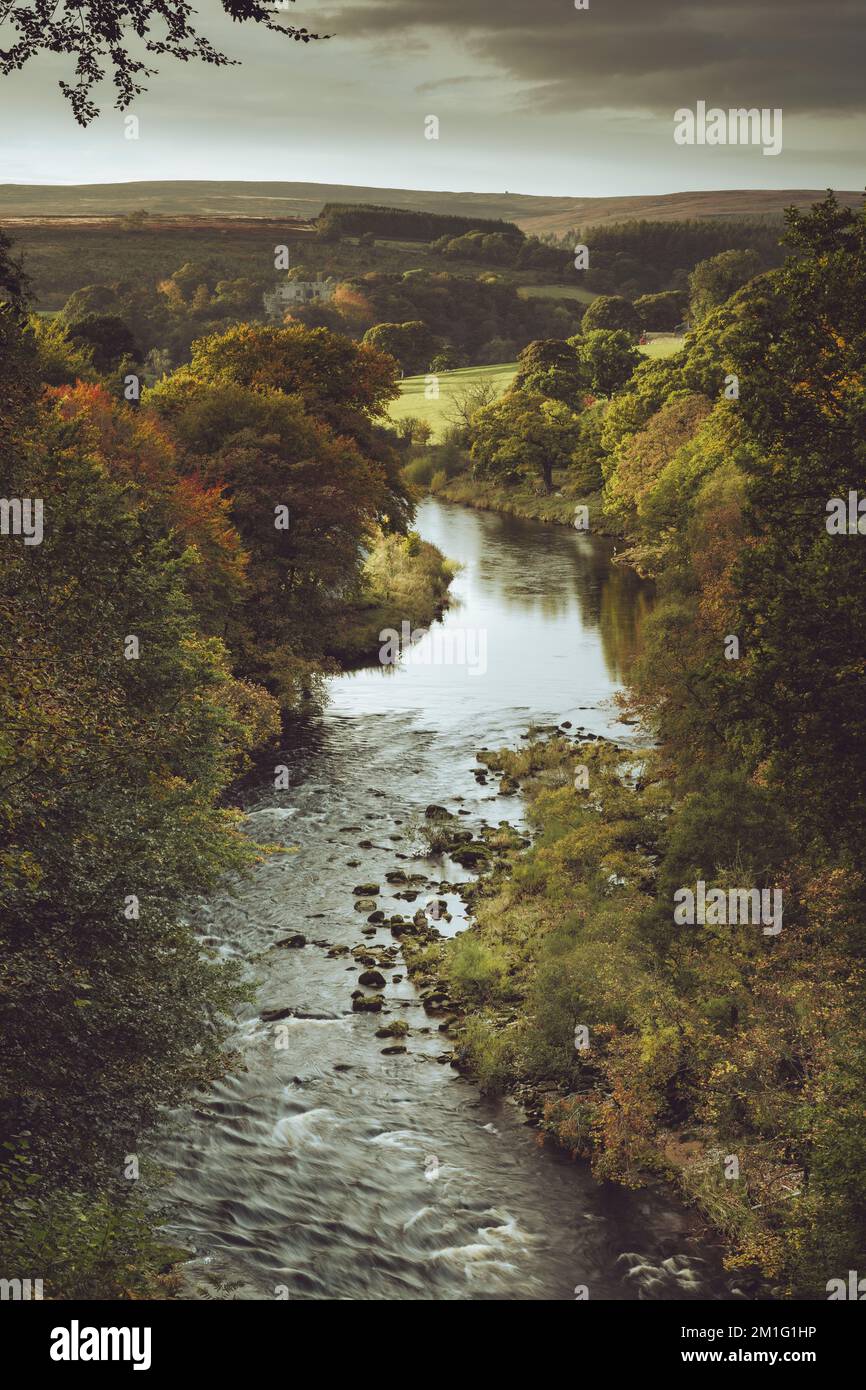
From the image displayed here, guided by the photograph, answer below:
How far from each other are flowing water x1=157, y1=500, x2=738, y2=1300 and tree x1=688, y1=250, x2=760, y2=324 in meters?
105

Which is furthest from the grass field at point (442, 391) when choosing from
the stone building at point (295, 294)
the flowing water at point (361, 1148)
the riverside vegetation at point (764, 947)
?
the riverside vegetation at point (764, 947)

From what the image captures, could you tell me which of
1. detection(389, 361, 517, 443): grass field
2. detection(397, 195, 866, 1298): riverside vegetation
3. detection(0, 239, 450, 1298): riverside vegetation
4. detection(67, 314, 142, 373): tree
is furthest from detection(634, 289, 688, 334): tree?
detection(397, 195, 866, 1298): riverside vegetation

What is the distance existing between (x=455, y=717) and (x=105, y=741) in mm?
31118

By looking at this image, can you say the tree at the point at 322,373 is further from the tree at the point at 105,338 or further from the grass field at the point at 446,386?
the grass field at the point at 446,386

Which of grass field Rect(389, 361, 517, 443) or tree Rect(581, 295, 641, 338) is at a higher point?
tree Rect(581, 295, 641, 338)

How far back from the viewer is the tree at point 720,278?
439 ft

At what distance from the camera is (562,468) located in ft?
371

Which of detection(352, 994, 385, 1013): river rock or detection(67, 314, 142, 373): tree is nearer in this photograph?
detection(352, 994, 385, 1013): river rock

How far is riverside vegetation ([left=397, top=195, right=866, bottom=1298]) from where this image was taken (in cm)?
2039

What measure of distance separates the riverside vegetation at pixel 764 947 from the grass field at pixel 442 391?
10499 cm

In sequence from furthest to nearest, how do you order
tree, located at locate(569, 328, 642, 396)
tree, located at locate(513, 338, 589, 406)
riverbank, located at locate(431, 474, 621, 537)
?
tree, located at locate(513, 338, 589, 406) < tree, located at locate(569, 328, 642, 396) < riverbank, located at locate(431, 474, 621, 537)

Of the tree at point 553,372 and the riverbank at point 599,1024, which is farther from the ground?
the tree at point 553,372

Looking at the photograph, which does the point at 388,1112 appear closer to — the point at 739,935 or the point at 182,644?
the point at 739,935

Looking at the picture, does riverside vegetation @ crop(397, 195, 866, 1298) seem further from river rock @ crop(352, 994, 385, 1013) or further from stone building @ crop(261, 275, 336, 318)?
stone building @ crop(261, 275, 336, 318)
